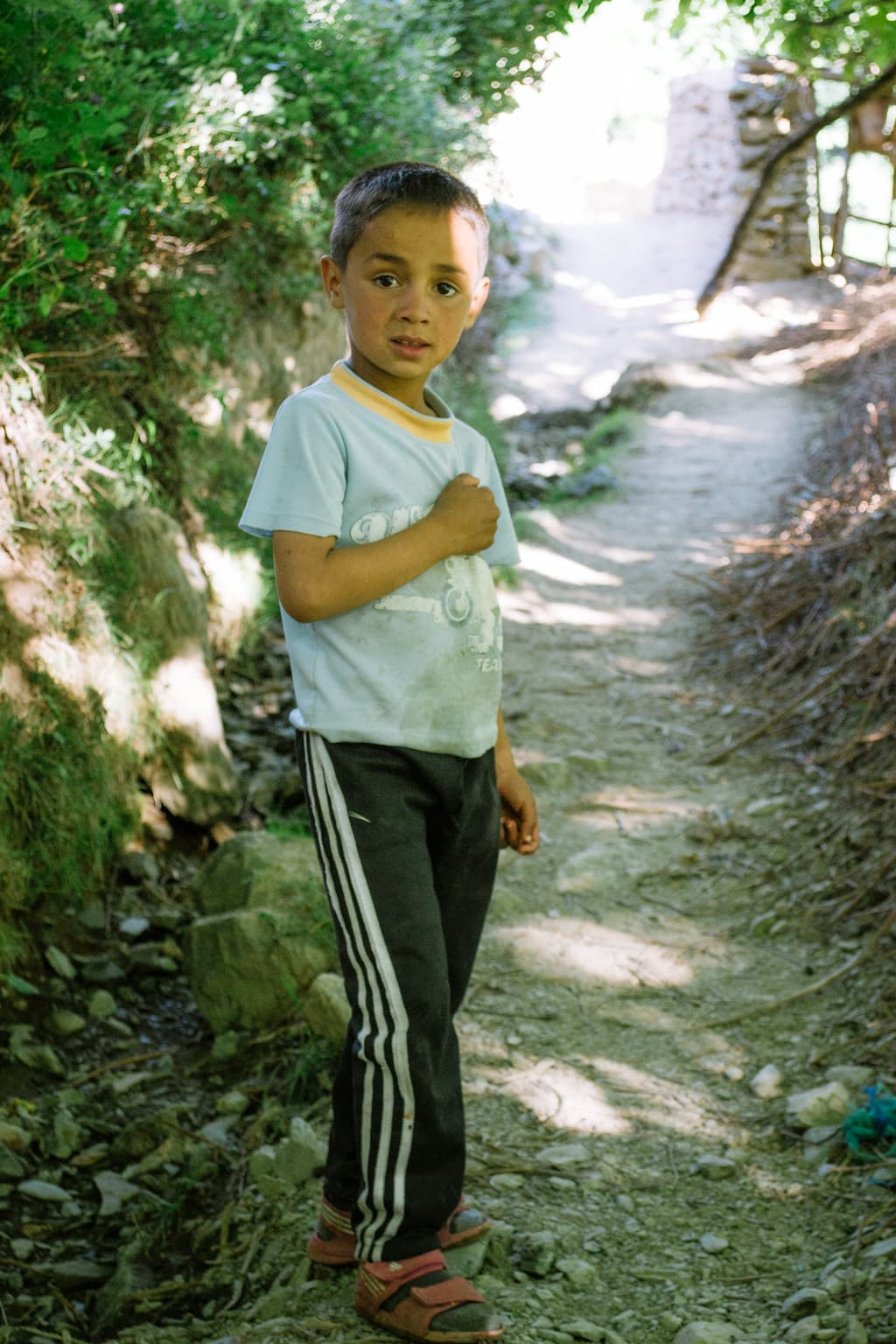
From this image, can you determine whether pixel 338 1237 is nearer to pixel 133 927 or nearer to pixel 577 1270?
pixel 577 1270

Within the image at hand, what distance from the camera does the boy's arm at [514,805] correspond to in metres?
2.06

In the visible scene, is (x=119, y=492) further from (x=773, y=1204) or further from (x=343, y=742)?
(x=773, y=1204)

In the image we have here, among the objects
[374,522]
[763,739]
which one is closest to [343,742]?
[374,522]

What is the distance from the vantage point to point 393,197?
1.76 m

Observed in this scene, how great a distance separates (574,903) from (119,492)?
1.89 metres

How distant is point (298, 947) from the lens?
9.83 feet

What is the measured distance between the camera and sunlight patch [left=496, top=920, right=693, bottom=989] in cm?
311

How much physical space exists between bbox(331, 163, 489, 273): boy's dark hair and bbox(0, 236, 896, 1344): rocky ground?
1.70 meters

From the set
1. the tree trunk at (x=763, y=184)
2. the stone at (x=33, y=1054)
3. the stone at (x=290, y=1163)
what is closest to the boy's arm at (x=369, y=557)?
the stone at (x=290, y=1163)

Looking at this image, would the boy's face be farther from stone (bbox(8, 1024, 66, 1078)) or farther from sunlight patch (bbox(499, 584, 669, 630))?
sunlight patch (bbox(499, 584, 669, 630))

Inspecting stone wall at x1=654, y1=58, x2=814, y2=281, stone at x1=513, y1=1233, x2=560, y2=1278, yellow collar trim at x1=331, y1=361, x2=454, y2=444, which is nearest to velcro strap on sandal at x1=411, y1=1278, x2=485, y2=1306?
stone at x1=513, y1=1233, x2=560, y2=1278

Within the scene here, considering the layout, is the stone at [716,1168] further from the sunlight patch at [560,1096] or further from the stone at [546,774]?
the stone at [546,774]

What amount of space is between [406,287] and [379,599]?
468mm

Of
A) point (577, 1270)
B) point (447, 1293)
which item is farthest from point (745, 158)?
point (447, 1293)
